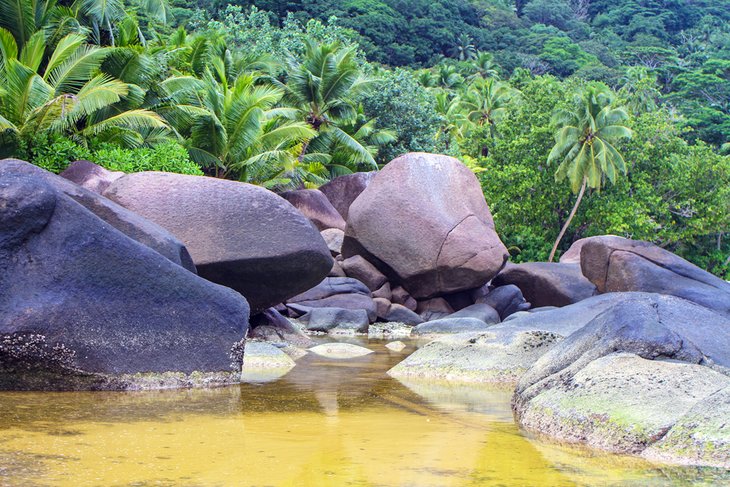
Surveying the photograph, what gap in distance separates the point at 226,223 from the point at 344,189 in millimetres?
17641

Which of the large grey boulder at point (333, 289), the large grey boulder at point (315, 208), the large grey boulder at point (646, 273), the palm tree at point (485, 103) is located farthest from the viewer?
the palm tree at point (485, 103)

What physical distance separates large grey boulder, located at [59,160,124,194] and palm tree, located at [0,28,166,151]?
4.79 meters

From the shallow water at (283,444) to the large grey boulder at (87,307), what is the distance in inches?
10.3

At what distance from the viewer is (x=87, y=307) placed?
24.1 ft

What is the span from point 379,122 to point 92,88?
59.5ft

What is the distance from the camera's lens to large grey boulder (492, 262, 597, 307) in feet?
69.2

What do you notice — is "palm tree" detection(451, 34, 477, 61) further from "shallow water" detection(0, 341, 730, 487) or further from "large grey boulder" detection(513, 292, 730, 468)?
"shallow water" detection(0, 341, 730, 487)

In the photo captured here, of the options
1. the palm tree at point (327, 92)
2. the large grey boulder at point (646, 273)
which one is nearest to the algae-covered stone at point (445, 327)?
the large grey boulder at point (646, 273)

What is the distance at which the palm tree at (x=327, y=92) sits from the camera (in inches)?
1169

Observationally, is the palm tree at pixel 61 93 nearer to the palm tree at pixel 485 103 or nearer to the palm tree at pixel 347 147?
the palm tree at pixel 347 147

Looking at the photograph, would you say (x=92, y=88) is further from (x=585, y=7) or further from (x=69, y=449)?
(x=585, y=7)

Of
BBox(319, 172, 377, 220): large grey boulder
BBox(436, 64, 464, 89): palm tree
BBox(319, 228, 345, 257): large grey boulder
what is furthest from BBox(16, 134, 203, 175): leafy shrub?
BBox(436, 64, 464, 89): palm tree

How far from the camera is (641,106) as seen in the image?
37469mm

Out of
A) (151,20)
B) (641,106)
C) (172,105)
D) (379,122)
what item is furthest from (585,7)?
(172,105)
